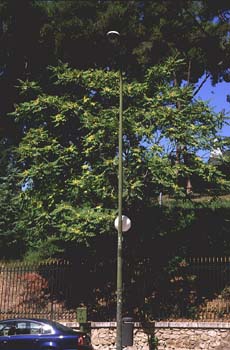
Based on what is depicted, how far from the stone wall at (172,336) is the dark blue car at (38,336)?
3.01 m

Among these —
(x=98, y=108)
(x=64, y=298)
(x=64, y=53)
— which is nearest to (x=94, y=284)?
(x=64, y=298)

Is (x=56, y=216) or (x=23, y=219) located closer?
(x=56, y=216)

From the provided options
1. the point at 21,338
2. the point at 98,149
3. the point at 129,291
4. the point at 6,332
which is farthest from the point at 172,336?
the point at 98,149

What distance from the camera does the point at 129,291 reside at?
17.2m

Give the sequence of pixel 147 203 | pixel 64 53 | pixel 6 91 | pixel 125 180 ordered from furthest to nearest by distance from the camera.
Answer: pixel 6 91
pixel 64 53
pixel 147 203
pixel 125 180

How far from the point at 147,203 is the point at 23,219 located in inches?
177

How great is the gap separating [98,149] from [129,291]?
524 centimetres

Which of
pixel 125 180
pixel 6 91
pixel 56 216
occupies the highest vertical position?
pixel 6 91

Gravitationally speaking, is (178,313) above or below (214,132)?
below

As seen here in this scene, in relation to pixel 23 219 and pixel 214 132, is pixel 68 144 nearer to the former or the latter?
pixel 23 219

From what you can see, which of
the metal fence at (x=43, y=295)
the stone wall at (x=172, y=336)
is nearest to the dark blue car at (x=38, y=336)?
the stone wall at (x=172, y=336)

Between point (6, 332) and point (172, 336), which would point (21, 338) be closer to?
point (6, 332)

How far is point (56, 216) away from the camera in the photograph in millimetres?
15875

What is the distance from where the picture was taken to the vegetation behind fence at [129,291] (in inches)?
627
